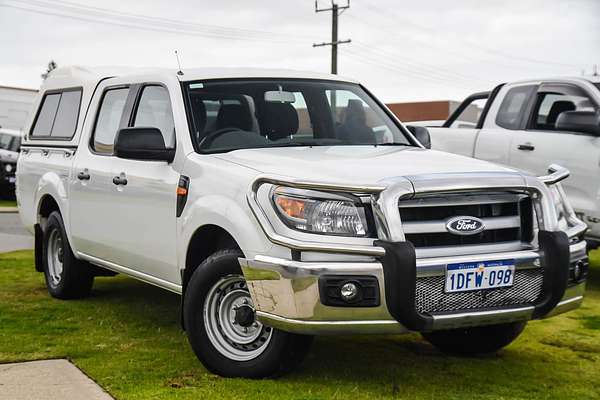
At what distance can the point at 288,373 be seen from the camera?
495 cm

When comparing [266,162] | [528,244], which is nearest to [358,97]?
[266,162]

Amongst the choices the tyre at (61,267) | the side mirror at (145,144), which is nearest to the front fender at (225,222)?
the side mirror at (145,144)

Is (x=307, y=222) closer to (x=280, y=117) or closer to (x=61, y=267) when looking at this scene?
(x=280, y=117)

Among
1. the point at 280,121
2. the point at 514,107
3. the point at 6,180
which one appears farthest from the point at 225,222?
the point at 6,180

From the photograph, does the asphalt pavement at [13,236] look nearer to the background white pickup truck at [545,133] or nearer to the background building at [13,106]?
the background white pickup truck at [545,133]

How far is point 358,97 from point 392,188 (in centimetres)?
217

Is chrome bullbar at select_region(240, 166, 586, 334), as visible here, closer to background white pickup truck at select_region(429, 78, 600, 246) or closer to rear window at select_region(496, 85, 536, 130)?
background white pickup truck at select_region(429, 78, 600, 246)

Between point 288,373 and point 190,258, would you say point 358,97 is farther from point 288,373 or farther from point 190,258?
point 288,373

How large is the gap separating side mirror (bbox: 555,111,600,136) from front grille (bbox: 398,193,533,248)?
346cm

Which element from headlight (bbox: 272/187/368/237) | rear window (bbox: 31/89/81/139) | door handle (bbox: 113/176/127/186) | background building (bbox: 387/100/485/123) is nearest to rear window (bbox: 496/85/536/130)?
rear window (bbox: 31/89/81/139)

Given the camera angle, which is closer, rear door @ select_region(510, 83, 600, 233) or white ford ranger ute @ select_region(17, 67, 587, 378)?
white ford ranger ute @ select_region(17, 67, 587, 378)

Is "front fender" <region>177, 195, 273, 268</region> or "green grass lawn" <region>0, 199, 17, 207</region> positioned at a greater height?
"front fender" <region>177, 195, 273, 268</region>

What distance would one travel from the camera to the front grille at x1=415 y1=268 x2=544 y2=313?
14.6ft

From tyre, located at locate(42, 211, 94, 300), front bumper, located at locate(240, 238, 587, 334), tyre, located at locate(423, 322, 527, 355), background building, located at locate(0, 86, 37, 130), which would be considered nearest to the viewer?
front bumper, located at locate(240, 238, 587, 334)
